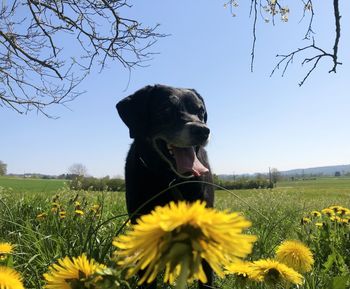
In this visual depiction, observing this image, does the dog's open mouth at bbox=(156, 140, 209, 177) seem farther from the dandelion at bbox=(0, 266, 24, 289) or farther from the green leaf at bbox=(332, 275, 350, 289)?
the dandelion at bbox=(0, 266, 24, 289)

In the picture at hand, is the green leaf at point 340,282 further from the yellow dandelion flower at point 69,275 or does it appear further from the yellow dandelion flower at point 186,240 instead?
the yellow dandelion flower at point 186,240

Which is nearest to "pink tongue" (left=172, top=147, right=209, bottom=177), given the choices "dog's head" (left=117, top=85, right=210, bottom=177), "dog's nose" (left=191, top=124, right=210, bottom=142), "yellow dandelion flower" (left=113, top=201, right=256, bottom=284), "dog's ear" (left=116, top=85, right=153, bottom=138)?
"dog's head" (left=117, top=85, right=210, bottom=177)

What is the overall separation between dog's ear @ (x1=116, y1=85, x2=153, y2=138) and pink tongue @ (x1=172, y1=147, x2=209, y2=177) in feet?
1.51

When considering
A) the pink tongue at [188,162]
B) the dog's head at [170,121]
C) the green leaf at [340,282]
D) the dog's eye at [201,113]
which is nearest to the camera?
the green leaf at [340,282]

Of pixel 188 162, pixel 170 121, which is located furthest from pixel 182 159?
pixel 170 121

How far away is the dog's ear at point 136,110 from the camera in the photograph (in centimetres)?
430

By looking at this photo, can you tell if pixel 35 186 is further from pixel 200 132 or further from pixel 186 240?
pixel 186 240

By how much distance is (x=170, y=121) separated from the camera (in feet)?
14.1

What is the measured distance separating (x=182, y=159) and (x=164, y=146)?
1.04 feet

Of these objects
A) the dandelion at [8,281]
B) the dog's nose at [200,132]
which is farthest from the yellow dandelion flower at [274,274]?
the dog's nose at [200,132]

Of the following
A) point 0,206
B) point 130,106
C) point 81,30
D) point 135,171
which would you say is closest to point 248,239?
point 135,171

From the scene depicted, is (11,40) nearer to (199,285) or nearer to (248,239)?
(199,285)

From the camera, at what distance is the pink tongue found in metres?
3.67

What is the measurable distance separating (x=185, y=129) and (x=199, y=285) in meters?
1.46
